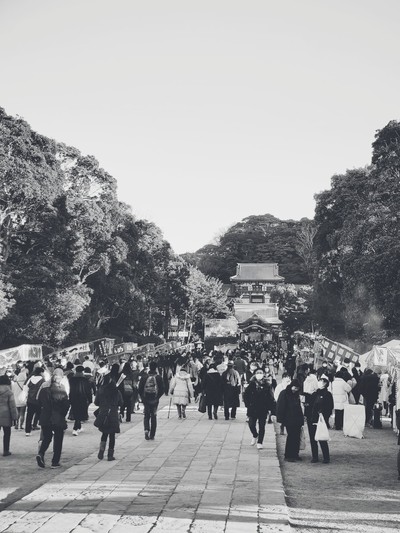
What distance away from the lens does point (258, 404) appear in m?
10.9

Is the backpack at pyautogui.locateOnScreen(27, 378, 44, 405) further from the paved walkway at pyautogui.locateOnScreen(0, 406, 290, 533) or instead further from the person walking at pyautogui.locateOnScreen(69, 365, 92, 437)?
the paved walkway at pyautogui.locateOnScreen(0, 406, 290, 533)

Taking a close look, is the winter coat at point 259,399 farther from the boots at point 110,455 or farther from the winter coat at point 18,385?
the winter coat at point 18,385

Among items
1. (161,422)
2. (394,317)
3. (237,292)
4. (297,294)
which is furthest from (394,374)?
(237,292)

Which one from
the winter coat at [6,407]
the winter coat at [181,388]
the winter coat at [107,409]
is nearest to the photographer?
the winter coat at [107,409]

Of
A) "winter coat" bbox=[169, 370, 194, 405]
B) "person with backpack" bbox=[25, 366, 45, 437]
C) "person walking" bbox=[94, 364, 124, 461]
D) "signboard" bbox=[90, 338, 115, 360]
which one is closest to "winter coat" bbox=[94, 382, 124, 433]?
"person walking" bbox=[94, 364, 124, 461]

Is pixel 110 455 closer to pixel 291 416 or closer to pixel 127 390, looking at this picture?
pixel 291 416

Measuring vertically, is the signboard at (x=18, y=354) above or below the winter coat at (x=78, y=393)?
above

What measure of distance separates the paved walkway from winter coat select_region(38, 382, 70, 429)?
0.72 m

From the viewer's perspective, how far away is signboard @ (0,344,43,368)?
64.7 feet

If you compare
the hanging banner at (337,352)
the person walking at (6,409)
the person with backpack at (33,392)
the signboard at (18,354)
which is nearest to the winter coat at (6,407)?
the person walking at (6,409)

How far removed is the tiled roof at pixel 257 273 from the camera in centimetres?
7831

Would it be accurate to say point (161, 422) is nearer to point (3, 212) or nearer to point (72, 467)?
point (72, 467)

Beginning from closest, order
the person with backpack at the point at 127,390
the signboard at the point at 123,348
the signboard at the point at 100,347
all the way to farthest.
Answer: the person with backpack at the point at 127,390
the signboard at the point at 100,347
the signboard at the point at 123,348

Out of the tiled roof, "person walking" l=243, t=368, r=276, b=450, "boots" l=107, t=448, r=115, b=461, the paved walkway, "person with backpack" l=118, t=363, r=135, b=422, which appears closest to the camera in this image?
the paved walkway
